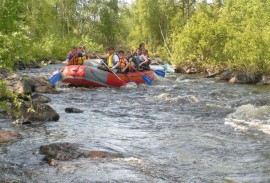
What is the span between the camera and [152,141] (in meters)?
7.12

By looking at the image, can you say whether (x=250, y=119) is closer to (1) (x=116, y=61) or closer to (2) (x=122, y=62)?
(1) (x=116, y=61)

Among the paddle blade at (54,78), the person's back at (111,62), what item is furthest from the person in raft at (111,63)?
the paddle blade at (54,78)

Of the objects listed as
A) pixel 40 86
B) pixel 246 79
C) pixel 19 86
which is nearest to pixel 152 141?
pixel 19 86

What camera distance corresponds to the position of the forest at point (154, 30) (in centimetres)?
636

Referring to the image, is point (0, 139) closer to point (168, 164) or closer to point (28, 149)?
point (28, 149)

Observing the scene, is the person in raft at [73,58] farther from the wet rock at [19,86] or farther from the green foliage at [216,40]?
the green foliage at [216,40]

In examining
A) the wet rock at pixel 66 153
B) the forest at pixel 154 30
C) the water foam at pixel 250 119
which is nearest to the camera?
the wet rock at pixel 66 153

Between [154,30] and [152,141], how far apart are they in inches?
1657

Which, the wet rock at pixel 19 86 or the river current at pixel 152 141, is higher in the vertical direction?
the wet rock at pixel 19 86

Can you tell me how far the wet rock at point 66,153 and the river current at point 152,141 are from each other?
12cm

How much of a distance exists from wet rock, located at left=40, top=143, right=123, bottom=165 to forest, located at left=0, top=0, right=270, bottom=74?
4.81ft

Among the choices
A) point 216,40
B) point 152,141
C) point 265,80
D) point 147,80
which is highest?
point 216,40

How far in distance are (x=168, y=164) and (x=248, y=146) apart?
1.88 m

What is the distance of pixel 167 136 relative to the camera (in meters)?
7.52
